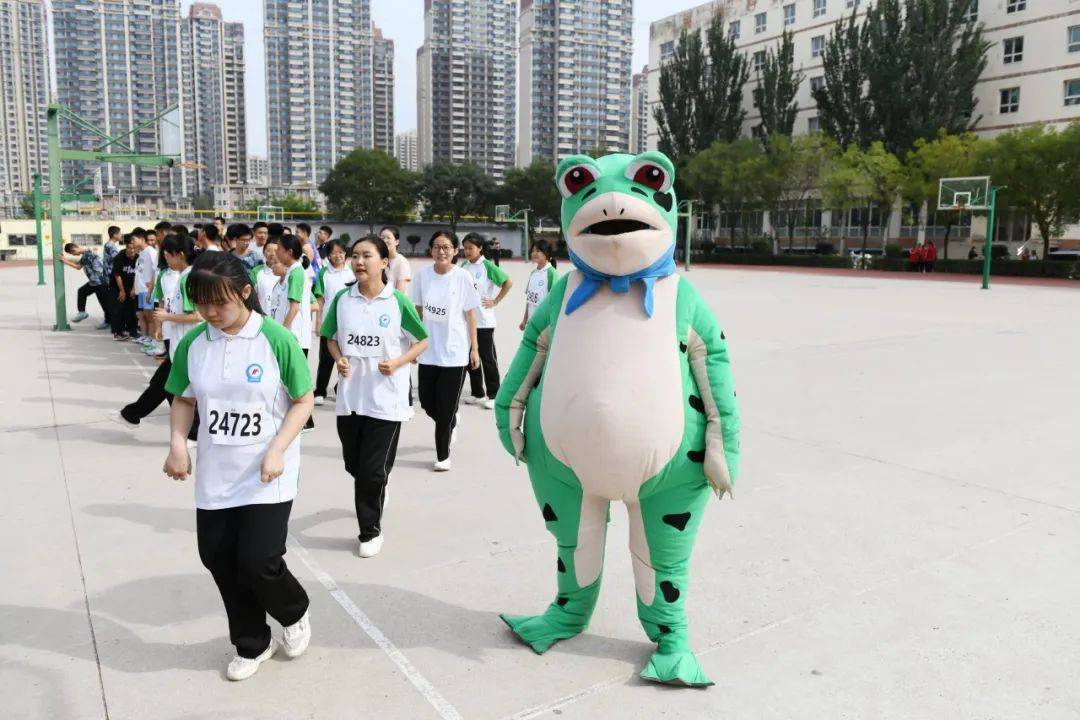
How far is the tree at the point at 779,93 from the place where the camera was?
47375 millimetres

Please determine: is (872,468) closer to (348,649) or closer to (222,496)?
(348,649)

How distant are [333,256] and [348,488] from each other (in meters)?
3.47

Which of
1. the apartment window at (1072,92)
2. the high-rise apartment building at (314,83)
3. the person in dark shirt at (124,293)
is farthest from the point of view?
the high-rise apartment building at (314,83)

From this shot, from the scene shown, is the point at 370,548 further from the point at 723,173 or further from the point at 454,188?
the point at 454,188

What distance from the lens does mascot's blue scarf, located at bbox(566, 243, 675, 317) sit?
2863 mm

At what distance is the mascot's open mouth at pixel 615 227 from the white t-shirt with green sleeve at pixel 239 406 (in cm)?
119

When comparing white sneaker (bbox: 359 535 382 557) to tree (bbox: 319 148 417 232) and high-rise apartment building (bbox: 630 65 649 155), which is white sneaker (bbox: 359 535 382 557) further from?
high-rise apartment building (bbox: 630 65 649 155)

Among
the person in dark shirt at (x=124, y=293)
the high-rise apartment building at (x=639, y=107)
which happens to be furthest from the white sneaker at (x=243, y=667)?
the high-rise apartment building at (x=639, y=107)

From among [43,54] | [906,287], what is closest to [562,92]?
[43,54]

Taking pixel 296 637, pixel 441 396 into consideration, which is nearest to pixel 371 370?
pixel 441 396

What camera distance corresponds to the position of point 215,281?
2799 millimetres

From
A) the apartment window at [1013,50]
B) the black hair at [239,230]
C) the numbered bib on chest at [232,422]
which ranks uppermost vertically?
the apartment window at [1013,50]

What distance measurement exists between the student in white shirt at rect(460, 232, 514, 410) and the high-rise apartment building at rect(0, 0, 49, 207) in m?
64.8

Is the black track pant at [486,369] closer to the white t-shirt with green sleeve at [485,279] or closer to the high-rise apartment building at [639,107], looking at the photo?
the white t-shirt with green sleeve at [485,279]
